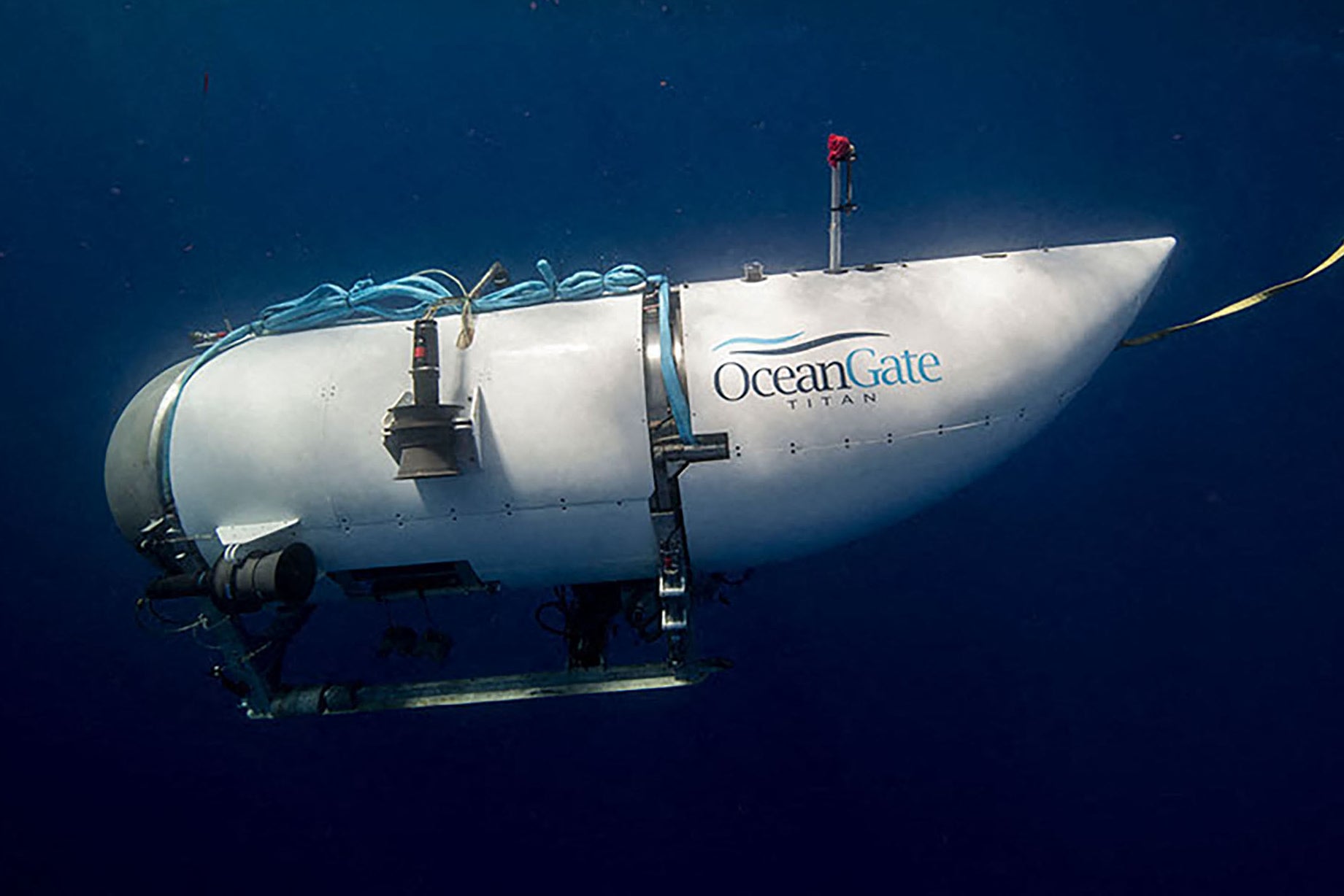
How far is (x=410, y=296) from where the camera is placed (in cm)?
262

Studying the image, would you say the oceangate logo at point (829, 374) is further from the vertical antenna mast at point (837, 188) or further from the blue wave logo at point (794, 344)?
the vertical antenna mast at point (837, 188)

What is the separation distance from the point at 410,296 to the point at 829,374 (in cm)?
168

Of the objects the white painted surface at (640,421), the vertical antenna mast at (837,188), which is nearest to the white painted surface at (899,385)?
the white painted surface at (640,421)

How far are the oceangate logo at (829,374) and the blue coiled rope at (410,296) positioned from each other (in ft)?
1.19

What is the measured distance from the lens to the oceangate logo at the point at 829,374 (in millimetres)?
2191

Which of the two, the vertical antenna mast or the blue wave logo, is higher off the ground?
the vertical antenna mast

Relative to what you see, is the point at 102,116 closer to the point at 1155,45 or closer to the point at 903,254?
the point at 903,254

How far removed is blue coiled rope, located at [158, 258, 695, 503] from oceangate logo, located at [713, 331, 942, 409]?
1.19 feet

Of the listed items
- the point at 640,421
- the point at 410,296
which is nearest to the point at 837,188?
the point at 640,421

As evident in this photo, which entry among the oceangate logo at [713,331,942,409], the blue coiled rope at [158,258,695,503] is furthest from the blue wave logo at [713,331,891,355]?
the blue coiled rope at [158,258,695,503]

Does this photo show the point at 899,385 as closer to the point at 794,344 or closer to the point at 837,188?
the point at 794,344

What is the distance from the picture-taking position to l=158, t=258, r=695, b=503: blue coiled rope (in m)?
2.51

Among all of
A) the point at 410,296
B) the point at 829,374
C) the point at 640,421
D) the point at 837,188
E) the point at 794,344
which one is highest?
the point at 837,188

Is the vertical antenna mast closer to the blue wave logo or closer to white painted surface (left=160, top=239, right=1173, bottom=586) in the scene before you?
white painted surface (left=160, top=239, right=1173, bottom=586)
